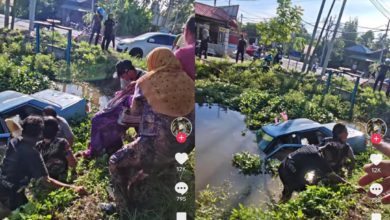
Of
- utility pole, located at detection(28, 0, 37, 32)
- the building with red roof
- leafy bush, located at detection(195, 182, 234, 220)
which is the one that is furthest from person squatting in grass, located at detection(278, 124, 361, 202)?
utility pole, located at detection(28, 0, 37, 32)

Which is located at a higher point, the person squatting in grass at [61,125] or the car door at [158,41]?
the car door at [158,41]

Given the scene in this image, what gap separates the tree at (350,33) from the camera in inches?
46.0

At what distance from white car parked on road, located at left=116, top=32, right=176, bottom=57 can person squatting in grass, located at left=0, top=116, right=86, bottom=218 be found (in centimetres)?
41

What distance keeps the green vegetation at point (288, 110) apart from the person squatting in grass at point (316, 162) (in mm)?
27

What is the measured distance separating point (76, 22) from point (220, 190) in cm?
83

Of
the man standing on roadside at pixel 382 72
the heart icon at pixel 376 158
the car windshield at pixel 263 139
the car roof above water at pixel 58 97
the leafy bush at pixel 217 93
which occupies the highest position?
the man standing on roadside at pixel 382 72

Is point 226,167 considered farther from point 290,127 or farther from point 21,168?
point 21,168

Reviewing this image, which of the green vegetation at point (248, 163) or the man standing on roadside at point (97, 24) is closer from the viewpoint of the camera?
the green vegetation at point (248, 163)

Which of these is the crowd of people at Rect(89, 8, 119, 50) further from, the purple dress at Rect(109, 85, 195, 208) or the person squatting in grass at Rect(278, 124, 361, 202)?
the person squatting in grass at Rect(278, 124, 361, 202)

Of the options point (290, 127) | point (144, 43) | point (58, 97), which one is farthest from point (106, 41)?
point (290, 127)

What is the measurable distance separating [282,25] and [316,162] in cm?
45

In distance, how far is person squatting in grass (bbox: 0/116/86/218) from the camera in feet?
4.35

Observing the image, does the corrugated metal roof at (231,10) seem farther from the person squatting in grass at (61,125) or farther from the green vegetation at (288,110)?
the person squatting in grass at (61,125)

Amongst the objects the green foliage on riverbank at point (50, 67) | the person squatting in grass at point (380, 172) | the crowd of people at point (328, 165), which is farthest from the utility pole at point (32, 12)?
the person squatting in grass at point (380, 172)
